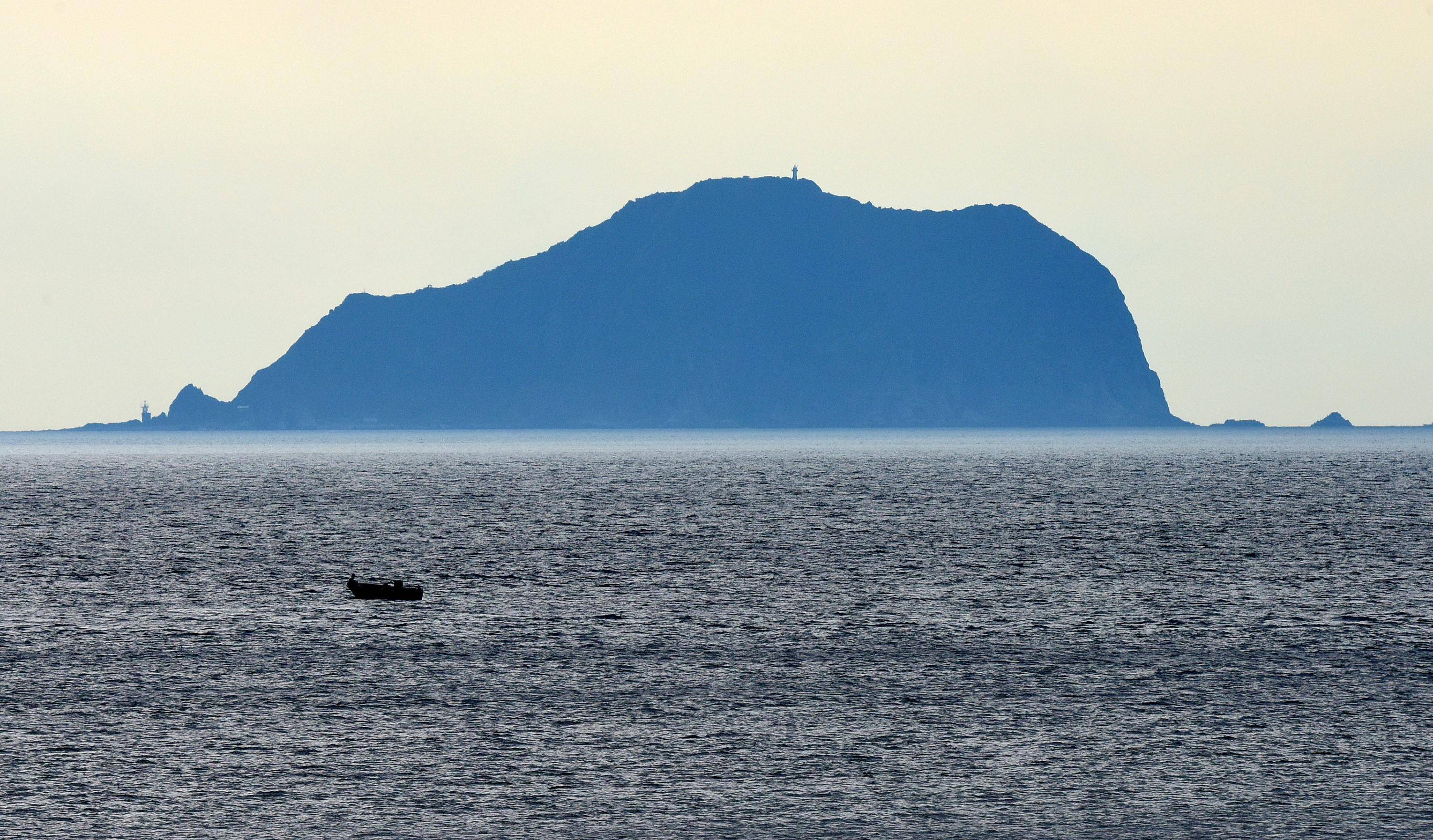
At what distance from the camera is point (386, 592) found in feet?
179

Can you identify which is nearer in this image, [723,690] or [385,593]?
[723,690]

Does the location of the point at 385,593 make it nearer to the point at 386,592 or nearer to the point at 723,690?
the point at 386,592

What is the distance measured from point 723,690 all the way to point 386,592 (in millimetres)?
22186

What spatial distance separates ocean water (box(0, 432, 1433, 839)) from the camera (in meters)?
25.2

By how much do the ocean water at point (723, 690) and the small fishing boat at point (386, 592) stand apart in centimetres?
92

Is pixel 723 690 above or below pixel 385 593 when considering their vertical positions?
below

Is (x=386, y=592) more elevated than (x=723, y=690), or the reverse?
(x=386, y=592)

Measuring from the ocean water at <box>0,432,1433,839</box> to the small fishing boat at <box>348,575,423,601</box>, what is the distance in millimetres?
924

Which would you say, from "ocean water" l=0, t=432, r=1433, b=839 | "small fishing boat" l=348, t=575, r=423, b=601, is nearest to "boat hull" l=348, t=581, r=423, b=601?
"small fishing boat" l=348, t=575, r=423, b=601

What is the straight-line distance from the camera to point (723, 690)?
36219mm

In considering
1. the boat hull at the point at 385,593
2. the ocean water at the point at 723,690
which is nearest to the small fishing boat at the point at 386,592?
the boat hull at the point at 385,593

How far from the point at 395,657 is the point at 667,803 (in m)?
17.9

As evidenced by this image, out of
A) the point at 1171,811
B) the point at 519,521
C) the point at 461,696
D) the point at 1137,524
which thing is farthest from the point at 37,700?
the point at 1137,524

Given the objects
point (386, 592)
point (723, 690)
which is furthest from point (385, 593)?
point (723, 690)
